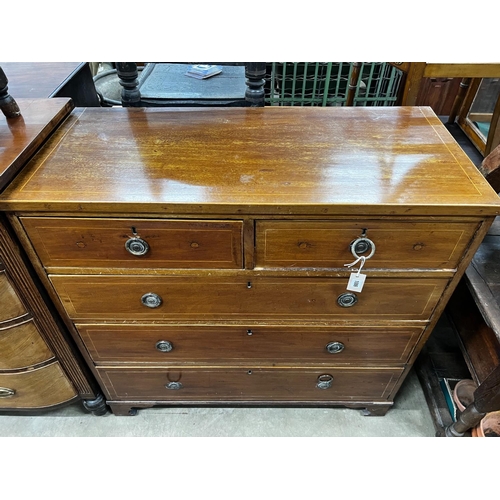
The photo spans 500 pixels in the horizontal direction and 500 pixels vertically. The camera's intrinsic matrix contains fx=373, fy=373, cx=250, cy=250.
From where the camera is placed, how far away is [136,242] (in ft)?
2.97

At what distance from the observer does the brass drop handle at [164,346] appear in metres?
1.19

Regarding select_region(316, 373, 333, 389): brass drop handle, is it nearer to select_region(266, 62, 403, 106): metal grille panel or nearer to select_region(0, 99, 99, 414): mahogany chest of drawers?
select_region(0, 99, 99, 414): mahogany chest of drawers

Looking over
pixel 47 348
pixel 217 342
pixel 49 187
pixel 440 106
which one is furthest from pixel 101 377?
pixel 440 106

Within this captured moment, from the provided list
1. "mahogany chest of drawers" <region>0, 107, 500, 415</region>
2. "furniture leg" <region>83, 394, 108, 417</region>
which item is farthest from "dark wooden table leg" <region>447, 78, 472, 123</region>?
"furniture leg" <region>83, 394, 108, 417</region>

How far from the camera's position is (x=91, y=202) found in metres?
0.83

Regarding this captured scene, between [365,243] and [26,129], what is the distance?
934mm

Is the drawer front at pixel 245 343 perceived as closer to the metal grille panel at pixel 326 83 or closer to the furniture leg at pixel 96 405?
the furniture leg at pixel 96 405

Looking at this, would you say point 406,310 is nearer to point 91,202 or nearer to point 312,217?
point 312,217

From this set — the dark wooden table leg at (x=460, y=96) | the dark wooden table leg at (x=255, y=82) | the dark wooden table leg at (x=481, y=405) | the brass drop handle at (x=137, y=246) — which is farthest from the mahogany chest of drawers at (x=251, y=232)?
the dark wooden table leg at (x=460, y=96)

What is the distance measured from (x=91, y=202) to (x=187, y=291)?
13.9 inches

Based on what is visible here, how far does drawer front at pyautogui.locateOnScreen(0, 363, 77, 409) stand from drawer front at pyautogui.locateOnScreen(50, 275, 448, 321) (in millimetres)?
305

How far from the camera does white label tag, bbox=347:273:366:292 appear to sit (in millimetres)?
972

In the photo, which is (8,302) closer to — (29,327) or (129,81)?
(29,327)

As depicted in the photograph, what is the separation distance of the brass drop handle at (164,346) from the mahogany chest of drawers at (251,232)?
14mm
